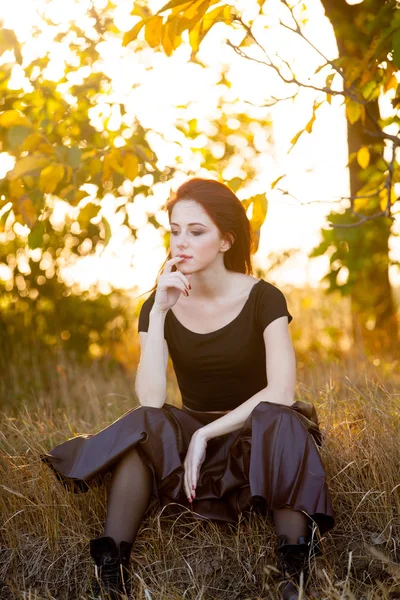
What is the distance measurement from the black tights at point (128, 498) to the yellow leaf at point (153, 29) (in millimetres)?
1565

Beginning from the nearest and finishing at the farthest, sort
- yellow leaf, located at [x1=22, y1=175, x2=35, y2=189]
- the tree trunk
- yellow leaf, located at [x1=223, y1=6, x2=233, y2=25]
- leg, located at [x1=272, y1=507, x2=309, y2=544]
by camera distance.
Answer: leg, located at [x1=272, y1=507, x2=309, y2=544] → yellow leaf, located at [x1=223, y1=6, x2=233, y2=25] → yellow leaf, located at [x1=22, y1=175, x2=35, y2=189] → the tree trunk

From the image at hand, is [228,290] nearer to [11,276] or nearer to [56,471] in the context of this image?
[56,471]

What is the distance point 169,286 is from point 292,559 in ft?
3.79

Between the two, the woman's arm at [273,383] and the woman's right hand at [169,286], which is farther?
the woman's right hand at [169,286]

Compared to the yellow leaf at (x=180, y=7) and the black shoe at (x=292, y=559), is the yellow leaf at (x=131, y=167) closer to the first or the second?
the yellow leaf at (x=180, y=7)

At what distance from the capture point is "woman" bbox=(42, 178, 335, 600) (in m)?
2.73

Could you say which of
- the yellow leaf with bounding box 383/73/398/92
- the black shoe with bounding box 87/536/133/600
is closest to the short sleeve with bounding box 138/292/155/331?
the black shoe with bounding box 87/536/133/600

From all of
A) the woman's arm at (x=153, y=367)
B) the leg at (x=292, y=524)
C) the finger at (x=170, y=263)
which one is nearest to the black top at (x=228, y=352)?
the woman's arm at (x=153, y=367)

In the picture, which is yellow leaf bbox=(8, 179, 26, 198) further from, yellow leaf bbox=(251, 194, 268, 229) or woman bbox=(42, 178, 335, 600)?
yellow leaf bbox=(251, 194, 268, 229)

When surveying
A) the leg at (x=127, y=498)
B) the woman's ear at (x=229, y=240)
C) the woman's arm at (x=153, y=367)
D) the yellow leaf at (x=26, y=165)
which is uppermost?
the yellow leaf at (x=26, y=165)

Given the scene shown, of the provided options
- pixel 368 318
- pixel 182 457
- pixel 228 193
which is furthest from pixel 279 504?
pixel 368 318

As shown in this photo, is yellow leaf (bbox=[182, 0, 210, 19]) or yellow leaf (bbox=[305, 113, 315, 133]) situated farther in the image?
yellow leaf (bbox=[305, 113, 315, 133])

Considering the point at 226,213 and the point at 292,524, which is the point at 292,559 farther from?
the point at 226,213

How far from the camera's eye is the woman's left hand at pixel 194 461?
2836 mm
